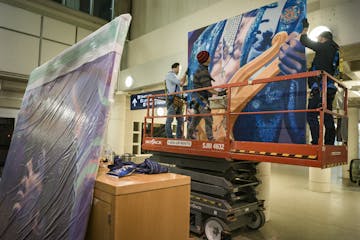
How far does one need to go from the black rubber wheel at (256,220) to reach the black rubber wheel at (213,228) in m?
0.96

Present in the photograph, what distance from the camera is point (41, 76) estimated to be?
363 centimetres

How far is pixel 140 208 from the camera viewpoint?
1855mm

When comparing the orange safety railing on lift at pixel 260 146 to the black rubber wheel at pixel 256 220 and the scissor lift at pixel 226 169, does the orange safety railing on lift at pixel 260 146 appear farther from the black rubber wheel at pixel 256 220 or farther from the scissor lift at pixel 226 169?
the black rubber wheel at pixel 256 220

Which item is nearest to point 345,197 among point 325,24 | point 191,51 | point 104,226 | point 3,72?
point 325,24

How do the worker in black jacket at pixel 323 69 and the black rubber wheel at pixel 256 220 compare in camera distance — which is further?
the black rubber wheel at pixel 256 220

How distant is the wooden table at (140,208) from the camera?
5.79ft

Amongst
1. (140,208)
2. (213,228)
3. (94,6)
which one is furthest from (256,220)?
(94,6)

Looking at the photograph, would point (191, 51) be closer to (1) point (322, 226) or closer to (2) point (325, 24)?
(2) point (325, 24)

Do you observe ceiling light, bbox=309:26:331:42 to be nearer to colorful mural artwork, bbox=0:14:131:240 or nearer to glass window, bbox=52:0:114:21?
colorful mural artwork, bbox=0:14:131:240

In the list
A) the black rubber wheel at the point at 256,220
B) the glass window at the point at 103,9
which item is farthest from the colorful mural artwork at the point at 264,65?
the glass window at the point at 103,9

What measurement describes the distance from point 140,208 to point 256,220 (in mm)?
4041

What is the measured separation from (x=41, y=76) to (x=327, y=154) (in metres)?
4.05

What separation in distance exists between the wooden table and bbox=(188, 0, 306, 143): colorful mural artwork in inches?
133

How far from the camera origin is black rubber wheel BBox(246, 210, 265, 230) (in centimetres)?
512
